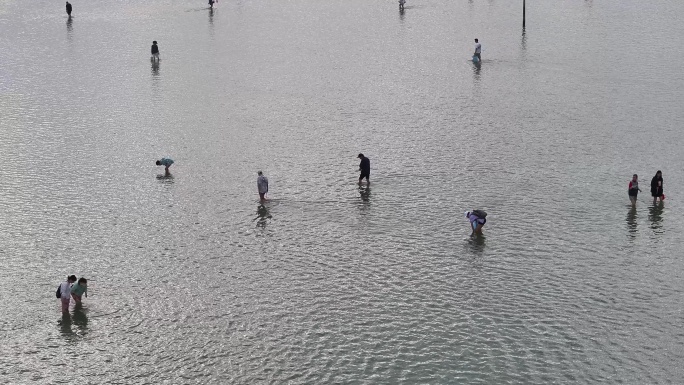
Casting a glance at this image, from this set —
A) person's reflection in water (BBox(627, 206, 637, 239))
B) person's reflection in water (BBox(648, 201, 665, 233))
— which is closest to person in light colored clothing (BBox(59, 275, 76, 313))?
person's reflection in water (BBox(627, 206, 637, 239))

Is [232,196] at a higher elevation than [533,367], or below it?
higher

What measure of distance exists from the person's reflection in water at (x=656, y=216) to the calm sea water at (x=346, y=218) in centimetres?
51

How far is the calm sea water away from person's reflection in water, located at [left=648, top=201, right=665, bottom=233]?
1.67ft

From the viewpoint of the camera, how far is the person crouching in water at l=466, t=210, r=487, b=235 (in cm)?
3975

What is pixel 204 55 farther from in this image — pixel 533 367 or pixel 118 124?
pixel 533 367

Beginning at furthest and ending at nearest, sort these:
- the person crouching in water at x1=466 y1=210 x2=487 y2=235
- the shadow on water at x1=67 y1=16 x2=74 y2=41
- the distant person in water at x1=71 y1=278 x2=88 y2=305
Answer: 1. the shadow on water at x1=67 y1=16 x2=74 y2=41
2. the person crouching in water at x1=466 y1=210 x2=487 y2=235
3. the distant person in water at x1=71 y1=278 x2=88 y2=305

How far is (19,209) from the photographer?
45000 millimetres

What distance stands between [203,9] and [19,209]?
80.8 metres

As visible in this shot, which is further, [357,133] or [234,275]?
[357,133]

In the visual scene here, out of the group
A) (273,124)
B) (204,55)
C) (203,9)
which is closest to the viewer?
(273,124)

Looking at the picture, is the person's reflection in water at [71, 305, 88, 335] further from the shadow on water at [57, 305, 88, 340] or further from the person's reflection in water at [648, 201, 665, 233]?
the person's reflection in water at [648, 201, 665, 233]

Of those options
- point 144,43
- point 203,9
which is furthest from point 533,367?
point 203,9

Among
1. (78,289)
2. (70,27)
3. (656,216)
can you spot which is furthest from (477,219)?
(70,27)

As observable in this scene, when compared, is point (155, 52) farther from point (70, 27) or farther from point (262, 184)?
point (262, 184)
